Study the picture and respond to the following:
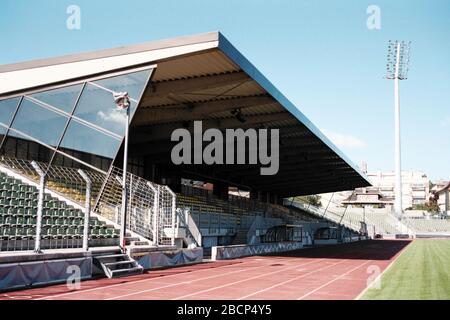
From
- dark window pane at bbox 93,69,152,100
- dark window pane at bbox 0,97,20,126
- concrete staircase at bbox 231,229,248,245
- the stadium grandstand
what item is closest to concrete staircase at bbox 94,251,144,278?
the stadium grandstand

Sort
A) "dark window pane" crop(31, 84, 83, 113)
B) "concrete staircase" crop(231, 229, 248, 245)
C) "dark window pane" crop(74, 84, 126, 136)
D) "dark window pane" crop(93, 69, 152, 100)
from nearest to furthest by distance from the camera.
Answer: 1. "dark window pane" crop(93, 69, 152, 100)
2. "dark window pane" crop(74, 84, 126, 136)
3. "dark window pane" crop(31, 84, 83, 113)
4. "concrete staircase" crop(231, 229, 248, 245)

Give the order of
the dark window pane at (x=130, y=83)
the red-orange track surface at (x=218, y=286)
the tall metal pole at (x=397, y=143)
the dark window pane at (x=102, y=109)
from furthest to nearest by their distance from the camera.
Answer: the tall metal pole at (x=397, y=143) → the dark window pane at (x=102, y=109) → the dark window pane at (x=130, y=83) → the red-orange track surface at (x=218, y=286)

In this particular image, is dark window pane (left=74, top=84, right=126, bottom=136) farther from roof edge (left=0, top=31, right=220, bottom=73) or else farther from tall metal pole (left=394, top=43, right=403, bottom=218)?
tall metal pole (left=394, top=43, right=403, bottom=218)

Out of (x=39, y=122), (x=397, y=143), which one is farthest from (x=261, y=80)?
(x=397, y=143)

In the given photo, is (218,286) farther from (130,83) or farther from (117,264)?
(130,83)

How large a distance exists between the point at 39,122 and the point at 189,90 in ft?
22.3

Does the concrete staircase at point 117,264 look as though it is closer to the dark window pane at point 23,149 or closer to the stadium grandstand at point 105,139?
the stadium grandstand at point 105,139

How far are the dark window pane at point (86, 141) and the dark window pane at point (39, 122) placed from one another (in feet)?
1.38

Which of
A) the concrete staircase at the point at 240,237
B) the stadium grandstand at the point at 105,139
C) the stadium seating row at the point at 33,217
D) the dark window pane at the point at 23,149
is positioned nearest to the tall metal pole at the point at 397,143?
the concrete staircase at the point at 240,237

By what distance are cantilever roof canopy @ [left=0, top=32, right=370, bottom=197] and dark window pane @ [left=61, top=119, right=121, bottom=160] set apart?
87.2 inches

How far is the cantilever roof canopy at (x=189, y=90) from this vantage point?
19.2 m

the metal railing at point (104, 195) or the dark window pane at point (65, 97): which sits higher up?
the dark window pane at point (65, 97)

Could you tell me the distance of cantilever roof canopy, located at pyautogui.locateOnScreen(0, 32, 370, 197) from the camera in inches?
758
